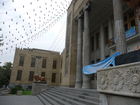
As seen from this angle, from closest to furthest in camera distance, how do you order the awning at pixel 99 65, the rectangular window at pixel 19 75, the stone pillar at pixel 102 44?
the awning at pixel 99 65
the stone pillar at pixel 102 44
the rectangular window at pixel 19 75

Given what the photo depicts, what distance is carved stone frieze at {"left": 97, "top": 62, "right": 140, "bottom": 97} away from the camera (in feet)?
8.10

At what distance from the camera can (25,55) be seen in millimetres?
29234

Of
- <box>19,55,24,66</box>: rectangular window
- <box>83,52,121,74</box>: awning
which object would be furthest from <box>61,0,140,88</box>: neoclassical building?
<box>19,55,24,66</box>: rectangular window

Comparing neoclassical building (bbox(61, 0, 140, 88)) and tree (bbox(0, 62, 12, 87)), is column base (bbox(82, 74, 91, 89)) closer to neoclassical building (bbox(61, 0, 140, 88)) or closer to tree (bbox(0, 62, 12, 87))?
neoclassical building (bbox(61, 0, 140, 88))

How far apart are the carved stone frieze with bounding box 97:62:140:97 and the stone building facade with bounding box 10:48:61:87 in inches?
1013

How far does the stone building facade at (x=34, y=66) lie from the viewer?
27.5 meters

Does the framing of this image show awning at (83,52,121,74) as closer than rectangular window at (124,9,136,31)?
Yes

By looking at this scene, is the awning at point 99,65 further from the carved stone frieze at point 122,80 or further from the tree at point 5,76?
the tree at point 5,76

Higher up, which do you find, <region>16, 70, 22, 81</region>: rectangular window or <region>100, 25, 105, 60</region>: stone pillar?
<region>100, 25, 105, 60</region>: stone pillar

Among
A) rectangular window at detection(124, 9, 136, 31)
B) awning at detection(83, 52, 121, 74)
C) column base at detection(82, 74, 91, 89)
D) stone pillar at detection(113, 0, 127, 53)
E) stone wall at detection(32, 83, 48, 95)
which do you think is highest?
rectangular window at detection(124, 9, 136, 31)

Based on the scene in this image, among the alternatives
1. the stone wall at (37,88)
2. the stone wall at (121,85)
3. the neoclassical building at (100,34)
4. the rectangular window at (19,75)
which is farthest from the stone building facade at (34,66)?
the stone wall at (121,85)

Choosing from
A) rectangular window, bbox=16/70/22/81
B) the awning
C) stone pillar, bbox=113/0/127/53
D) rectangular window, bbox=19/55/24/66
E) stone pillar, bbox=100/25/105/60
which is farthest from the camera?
rectangular window, bbox=19/55/24/66

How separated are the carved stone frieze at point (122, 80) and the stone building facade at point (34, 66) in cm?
2572

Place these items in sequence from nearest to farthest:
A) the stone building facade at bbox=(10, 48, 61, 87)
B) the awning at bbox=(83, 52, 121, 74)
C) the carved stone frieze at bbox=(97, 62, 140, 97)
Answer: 1. the carved stone frieze at bbox=(97, 62, 140, 97)
2. the awning at bbox=(83, 52, 121, 74)
3. the stone building facade at bbox=(10, 48, 61, 87)
